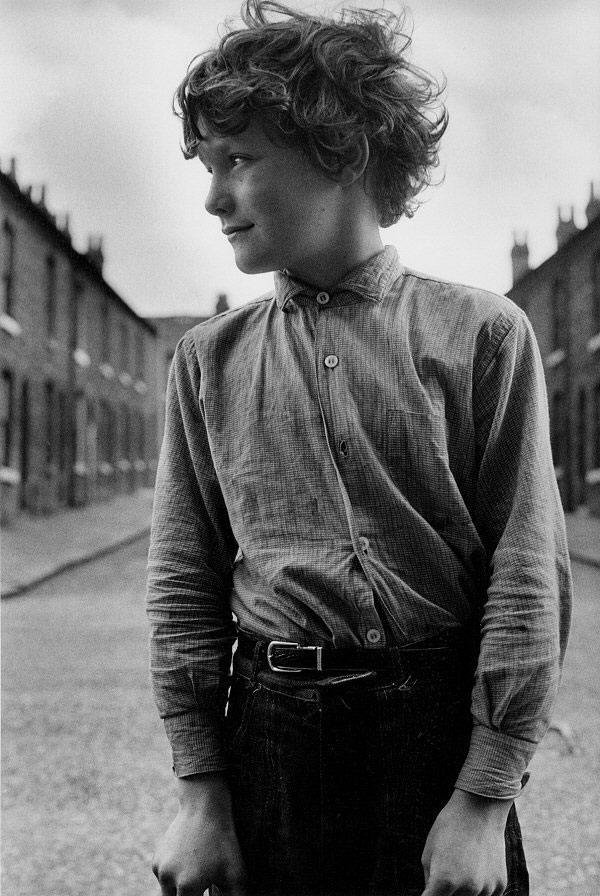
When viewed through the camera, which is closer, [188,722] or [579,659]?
[188,722]

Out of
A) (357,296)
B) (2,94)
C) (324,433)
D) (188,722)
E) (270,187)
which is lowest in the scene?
(188,722)

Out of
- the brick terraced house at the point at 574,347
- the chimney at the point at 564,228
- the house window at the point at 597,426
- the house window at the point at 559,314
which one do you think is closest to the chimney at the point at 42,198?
the brick terraced house at the point at 574,347

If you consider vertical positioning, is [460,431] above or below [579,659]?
above

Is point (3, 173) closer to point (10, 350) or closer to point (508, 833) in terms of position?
point (10, 350)

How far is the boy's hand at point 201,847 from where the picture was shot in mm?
1022

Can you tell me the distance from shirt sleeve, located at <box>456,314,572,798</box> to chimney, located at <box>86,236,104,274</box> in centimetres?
1717

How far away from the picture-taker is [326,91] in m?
1.08

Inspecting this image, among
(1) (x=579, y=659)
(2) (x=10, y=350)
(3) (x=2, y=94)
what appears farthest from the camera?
(2) (x=10, y=350)

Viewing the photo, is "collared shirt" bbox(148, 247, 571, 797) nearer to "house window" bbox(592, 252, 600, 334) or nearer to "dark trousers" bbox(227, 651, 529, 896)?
"dark trousers" bbox(227, 651, 529, 896)

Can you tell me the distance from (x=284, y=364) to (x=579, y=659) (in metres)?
4.79

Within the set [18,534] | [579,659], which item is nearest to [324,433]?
[579,659]

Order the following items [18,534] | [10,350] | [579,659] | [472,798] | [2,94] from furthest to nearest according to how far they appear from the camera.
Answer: [10,350]
[18,534]
[579,659]
[2,94]
[472,798]

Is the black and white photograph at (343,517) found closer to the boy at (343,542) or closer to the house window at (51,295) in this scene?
the boy at (343,542)

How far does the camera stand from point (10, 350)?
13.1m
